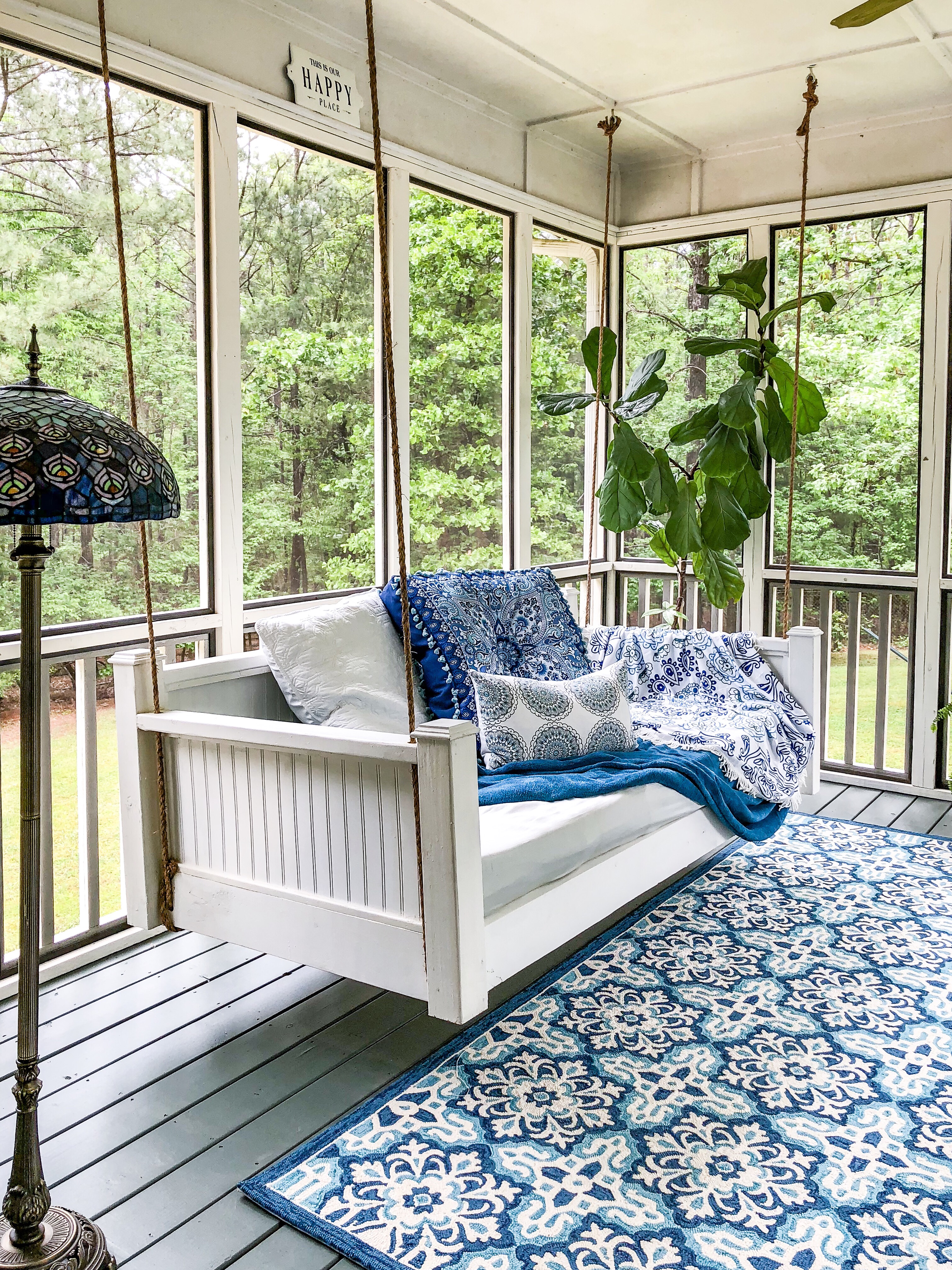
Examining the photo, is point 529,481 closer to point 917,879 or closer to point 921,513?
point 921,513

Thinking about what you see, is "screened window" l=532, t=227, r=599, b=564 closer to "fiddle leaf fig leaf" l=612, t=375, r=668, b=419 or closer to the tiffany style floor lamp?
"fiddle leaf fig leaf" l=612, t=375, r=668, b=419

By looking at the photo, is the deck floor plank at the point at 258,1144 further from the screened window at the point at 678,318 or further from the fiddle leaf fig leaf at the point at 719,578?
the screened window at the point at 678,318

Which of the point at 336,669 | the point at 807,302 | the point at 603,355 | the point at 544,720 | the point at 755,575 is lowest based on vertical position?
the point at 544,720

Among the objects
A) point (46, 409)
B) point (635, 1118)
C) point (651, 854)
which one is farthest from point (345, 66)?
point (635, 1118)

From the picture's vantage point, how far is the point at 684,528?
4.13 meters

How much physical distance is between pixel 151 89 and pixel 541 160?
2.04 metres

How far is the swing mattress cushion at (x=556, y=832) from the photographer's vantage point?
225cm

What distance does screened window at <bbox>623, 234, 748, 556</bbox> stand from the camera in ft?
15.9

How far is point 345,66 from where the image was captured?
3.46 metres

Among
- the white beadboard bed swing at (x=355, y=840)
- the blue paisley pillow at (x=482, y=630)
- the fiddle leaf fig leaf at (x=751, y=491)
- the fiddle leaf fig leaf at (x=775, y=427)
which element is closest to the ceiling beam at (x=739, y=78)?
the fiddle leaf fig leaf at (x=775, y=427)

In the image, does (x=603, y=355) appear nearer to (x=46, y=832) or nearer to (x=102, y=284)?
(x=102, y=284)

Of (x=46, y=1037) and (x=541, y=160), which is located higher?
(x=541, y=160)

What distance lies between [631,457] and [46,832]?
2546 mm

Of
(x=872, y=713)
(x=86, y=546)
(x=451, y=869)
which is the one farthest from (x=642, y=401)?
(x=451, y=869)
